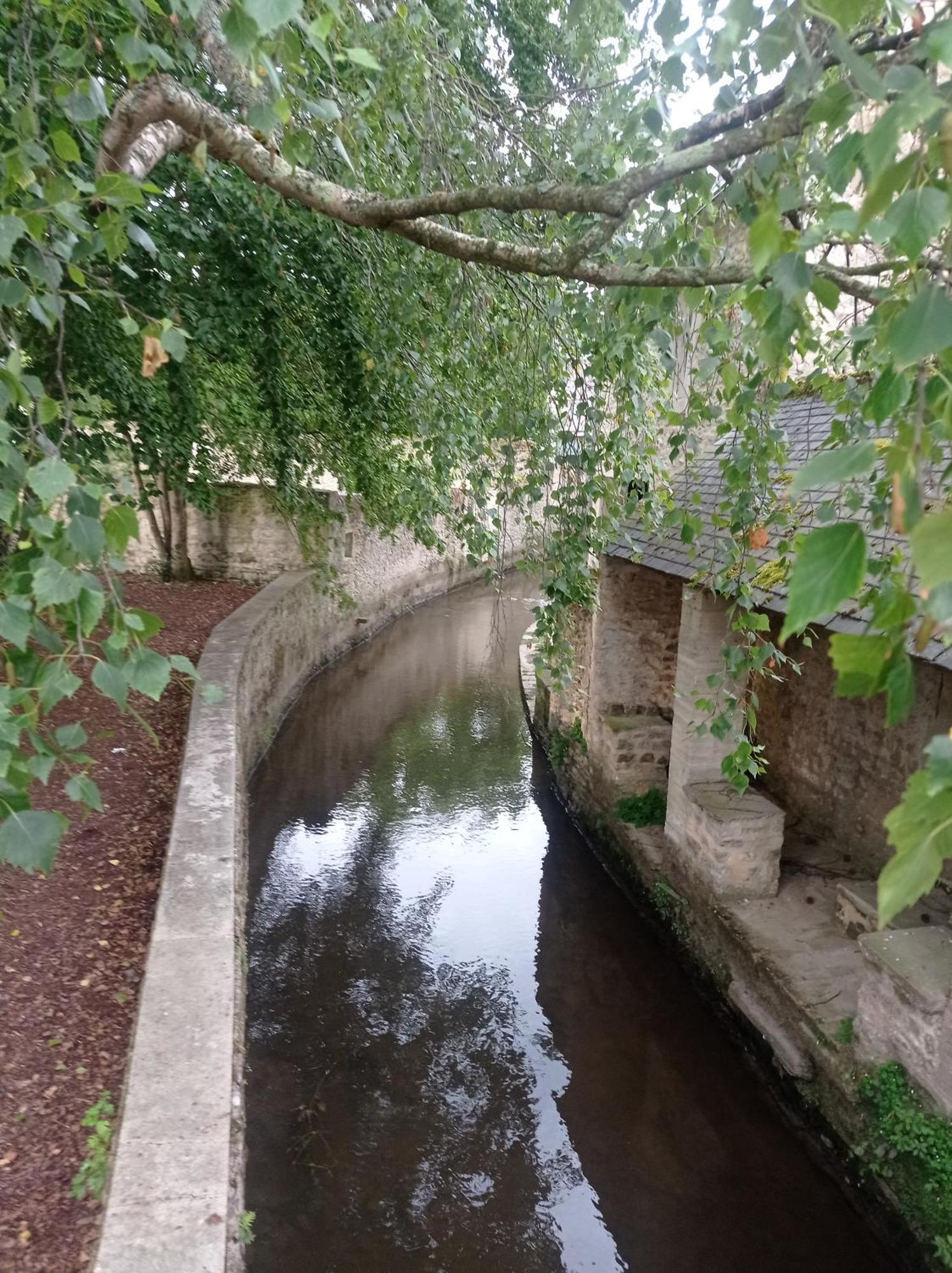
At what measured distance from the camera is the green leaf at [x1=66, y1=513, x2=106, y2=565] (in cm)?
147

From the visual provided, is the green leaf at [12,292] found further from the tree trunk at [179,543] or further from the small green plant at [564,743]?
the tree trunk at [179,543]

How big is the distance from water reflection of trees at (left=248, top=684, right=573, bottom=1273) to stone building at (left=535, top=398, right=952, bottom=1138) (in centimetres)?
148

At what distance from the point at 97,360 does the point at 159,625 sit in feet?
15.1

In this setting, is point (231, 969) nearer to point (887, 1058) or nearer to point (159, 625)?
point (159, 625)

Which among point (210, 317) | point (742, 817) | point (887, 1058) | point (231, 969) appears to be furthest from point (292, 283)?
point (887, 1058)

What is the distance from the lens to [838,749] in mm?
6988

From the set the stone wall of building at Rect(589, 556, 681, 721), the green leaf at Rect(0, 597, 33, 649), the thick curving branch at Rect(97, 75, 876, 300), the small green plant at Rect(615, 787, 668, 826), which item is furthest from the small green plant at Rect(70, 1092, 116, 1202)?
the stone wall of building at Rect(589, 556, 681, 721)

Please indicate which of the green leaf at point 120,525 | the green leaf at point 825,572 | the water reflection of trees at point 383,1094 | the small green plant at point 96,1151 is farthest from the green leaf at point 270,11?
the water reflection of trees at point 383,1094

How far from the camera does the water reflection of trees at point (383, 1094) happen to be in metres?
3.92

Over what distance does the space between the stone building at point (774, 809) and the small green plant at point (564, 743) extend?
0.13 feet

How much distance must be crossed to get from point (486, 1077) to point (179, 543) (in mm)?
9188

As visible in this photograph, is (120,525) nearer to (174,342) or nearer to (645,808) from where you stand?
(174,342)

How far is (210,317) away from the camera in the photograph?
5457 mm

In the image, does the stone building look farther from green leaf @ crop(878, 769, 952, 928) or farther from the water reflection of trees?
green leaf @ crop(878, 769, 952, 928)
